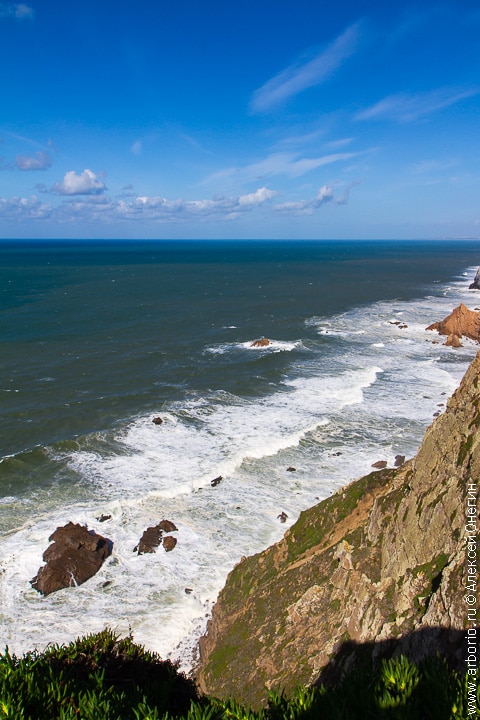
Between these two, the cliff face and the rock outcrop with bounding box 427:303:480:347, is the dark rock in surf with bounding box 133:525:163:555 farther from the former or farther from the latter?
the rock outcrop with bounding box 427:303:480:347

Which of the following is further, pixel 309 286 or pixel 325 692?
pixel 309 286

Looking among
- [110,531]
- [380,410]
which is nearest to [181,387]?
[380,410]

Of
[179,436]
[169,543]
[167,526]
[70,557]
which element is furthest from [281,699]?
[179,436]

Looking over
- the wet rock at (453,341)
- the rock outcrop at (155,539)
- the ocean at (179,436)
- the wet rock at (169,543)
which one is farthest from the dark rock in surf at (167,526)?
the wet rock at (453,341)

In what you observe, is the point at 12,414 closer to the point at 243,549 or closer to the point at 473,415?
the point at 243,549

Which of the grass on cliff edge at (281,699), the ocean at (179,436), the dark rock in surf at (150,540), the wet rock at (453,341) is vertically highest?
the grass on cliff edge at (281,699)

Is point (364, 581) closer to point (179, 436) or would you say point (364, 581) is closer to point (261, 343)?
point (179, 436)

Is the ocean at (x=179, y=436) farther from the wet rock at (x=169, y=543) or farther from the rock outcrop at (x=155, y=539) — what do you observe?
the rock outcrop at (x=155, y=539)
